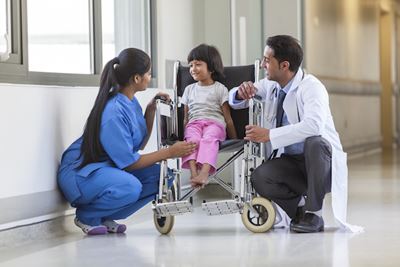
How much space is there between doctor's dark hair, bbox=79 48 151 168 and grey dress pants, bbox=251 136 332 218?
0.75 meters

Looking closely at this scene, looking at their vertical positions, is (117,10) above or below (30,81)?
above

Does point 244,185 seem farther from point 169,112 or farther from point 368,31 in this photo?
point 368,31

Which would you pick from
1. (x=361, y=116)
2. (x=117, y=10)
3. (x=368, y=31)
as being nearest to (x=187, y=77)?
(x=117, y=10)

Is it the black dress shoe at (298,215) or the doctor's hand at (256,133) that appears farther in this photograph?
the black dress shoe at (298,215)

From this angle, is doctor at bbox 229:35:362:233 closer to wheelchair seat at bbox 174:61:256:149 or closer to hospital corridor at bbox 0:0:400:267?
hospital corridor at bbox 0:0:400:267

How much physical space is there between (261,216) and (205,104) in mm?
648

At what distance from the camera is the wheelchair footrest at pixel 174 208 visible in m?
4.36

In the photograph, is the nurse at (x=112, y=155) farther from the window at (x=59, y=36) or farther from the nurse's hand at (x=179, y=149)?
the window at (x=59, y=36)

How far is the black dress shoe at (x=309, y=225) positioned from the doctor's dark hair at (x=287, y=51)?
0.71 meters

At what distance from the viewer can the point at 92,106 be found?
16.4 feet

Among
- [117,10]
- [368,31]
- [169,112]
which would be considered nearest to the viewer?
[169,112]

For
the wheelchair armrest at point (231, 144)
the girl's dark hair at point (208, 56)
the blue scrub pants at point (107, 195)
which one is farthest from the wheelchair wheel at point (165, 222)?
the girl's dark hair at point (208, 56)

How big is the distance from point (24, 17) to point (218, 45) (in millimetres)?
2349

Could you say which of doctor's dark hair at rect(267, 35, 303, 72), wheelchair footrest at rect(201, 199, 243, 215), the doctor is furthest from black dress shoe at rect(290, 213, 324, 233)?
doctor's dark hair at rect(267, 35, 303, 72)
